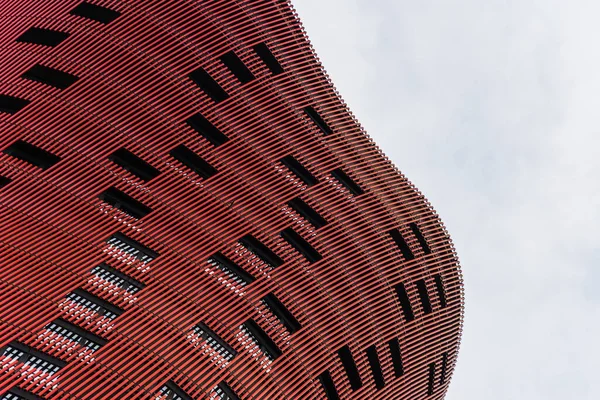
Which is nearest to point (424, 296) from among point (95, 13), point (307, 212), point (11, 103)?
point (307, 212)

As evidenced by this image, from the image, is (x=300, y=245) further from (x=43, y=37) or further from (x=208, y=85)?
(x=43, y=37)

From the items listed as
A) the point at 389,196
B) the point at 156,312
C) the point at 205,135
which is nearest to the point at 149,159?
the point at 205,135

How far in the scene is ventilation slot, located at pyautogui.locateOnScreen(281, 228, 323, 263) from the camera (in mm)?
31141

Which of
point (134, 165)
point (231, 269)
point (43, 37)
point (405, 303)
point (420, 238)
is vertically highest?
point (43, 37)

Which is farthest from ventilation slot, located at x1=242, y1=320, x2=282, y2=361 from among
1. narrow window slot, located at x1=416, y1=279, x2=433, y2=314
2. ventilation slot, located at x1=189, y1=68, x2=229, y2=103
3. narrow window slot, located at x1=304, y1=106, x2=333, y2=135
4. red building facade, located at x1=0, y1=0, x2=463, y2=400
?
narrow window slot, located at x1=304, y1=106, x2=333, y2=135

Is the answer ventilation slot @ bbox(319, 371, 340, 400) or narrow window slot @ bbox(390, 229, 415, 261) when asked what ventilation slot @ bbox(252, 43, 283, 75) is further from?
ventilation slot @ bbox(319, 371, 340, 400)

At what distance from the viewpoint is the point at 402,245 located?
35.9 meters

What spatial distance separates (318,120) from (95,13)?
13838mm

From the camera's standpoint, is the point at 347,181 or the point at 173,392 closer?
the point at 173,392

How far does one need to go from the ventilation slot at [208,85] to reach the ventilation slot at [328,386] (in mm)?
15880

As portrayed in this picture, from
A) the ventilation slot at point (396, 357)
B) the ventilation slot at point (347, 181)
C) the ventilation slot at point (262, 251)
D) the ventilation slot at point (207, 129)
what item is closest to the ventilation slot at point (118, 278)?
the ventilation slot at point (262, 251)

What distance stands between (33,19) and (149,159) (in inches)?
479

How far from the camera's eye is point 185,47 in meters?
29.5

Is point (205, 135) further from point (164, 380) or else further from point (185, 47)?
point (164, 380)
